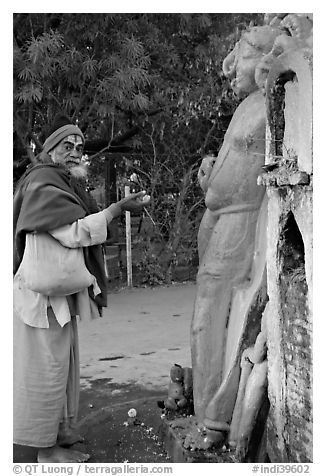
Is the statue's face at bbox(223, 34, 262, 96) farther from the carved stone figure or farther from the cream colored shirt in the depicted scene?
the cream colored shirt

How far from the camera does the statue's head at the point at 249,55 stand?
2736mm

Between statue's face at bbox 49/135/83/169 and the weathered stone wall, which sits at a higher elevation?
statue's face at bbox 49/135/83/169

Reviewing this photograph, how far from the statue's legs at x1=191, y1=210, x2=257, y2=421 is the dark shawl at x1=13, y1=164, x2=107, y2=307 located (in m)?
0.52

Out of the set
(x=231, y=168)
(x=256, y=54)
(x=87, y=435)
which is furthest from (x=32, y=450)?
(x=256, y=54)

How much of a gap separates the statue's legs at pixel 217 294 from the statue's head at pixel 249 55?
616 mm

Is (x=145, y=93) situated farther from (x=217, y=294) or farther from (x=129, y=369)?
(x=217, y=294)

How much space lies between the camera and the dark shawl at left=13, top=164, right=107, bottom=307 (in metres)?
2.66

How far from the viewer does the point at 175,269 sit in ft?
30.3

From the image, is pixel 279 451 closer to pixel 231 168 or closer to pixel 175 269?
pixel 231 168

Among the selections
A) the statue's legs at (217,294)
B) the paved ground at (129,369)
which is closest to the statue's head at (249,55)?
the statue's legs at (217,294)

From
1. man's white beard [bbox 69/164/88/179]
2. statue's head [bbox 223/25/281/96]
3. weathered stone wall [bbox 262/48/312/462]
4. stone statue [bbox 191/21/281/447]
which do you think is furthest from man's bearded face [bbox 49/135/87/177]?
weathered stone wall [bbox 262/48/312/462]

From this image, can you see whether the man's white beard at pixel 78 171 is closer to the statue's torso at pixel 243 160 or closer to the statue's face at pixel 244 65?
the statue's torso at pixel 243 160

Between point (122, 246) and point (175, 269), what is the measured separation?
90cm

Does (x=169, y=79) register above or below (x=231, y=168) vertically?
above
